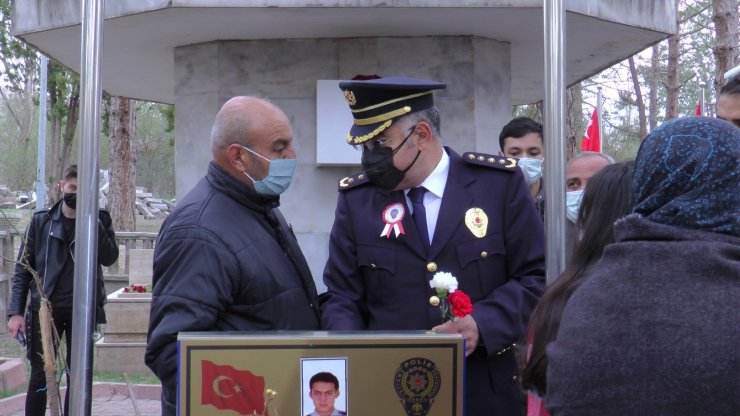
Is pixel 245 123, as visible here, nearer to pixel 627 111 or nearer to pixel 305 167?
pixel 305 167

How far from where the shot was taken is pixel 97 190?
3131 mm

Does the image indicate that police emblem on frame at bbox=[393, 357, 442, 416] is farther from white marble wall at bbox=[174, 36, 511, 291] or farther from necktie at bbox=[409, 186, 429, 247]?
white marble wall at bbox=[174, 36, 511, 291]

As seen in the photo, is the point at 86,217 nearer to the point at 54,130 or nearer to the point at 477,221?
the point at 477,221

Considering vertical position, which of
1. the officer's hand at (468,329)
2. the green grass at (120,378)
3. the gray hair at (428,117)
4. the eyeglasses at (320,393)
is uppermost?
the gray hair at (428,117)

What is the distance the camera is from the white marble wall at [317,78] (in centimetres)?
694

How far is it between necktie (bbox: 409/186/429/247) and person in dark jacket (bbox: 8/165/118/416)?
162 inches

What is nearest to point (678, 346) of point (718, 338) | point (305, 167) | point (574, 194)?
point (718, 338)

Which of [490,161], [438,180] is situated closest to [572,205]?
[490,161]

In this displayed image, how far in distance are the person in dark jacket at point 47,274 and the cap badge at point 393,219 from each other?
4.08 m

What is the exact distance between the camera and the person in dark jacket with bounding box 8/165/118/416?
22.1 feet

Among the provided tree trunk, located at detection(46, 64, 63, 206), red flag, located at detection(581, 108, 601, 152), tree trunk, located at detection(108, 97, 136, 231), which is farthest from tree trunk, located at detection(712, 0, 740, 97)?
tree trunk, located at detection(46, 64, 63, 206)

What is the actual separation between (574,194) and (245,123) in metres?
2.03

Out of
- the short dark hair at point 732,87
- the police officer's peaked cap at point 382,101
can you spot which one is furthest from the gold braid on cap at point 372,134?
the short dark hair at point 732,87

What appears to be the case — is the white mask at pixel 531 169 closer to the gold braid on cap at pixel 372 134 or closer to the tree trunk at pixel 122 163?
the gold braid on cap at pixel 372 134
